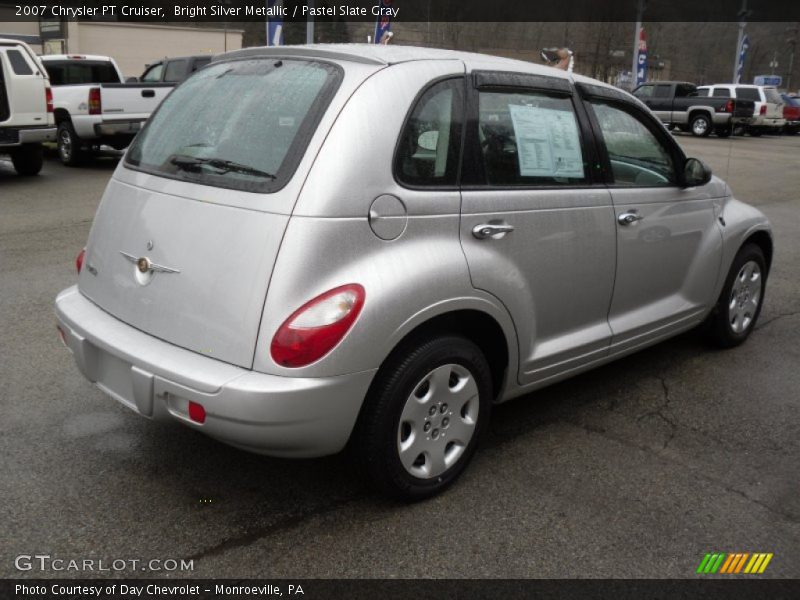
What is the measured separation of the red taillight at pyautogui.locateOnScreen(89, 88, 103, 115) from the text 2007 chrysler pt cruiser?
10190mm

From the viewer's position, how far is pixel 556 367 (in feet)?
12.5

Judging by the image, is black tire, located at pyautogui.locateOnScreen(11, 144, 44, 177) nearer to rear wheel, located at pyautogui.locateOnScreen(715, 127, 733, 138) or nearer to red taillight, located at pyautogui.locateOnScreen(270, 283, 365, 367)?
red taillight, located at pyautogui.locateOnScreen(270, 283, 365, 367)

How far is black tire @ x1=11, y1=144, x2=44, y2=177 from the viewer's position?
12.3 meters

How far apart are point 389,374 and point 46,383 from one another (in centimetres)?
230

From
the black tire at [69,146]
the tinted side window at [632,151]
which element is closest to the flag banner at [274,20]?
the black tire at [69,146]

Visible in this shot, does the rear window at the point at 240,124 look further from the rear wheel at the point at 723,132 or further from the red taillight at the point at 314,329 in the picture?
the rear wheel at the point at 723,132

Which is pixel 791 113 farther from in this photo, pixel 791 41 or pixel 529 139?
pixel 791 41

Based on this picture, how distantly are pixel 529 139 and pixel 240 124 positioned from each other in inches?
50.4

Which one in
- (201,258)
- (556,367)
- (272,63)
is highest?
(272,63)

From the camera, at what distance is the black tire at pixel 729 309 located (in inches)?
199

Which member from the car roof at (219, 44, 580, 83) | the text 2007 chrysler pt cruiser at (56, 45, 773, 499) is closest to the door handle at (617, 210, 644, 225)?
the text 2007 chrysler pt cruiser at (56, 45, 773, 499)

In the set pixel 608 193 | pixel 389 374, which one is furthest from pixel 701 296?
pixel 389 374

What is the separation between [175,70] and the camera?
1595 cm

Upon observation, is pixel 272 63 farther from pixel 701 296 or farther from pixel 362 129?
pixel 701 296
